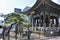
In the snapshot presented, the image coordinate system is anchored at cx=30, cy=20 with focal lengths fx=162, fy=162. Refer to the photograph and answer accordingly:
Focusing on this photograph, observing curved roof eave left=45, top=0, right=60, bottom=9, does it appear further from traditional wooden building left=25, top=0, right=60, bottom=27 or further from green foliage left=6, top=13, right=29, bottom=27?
green foliage left=6, top=13, right=29, bottom=27

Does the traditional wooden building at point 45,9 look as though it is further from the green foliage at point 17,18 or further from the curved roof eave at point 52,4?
the green foliage at point 17,18

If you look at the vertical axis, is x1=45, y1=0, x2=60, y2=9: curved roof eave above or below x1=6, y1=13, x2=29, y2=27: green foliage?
above

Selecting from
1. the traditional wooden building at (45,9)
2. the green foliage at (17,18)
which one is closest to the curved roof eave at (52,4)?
the traditional wooden building at (45,9)

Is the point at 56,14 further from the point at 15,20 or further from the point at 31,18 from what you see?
the point at 15,20

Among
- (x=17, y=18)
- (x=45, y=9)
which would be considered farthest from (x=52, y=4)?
(x=17, y=18)

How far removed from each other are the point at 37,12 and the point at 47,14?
69.1 inches

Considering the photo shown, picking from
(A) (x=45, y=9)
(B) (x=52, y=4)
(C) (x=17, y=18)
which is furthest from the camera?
(A) (x=45, y=9)

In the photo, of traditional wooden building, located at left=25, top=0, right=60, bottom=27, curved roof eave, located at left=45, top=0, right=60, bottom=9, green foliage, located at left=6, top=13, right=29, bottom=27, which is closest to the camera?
green foliage, located at left=6, top=13, right=29, bottom=27

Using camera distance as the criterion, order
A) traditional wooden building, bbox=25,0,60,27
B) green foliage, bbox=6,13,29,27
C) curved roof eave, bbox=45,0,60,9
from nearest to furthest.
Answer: green foliage, bbox=6,13,29,27, curved roof eave, bbox=45,0,60,9, traditional wooden building, bbox=25,0,60,27

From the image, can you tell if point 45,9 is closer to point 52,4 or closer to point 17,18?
point 52,4

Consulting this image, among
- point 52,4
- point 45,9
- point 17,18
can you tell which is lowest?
point 17,18

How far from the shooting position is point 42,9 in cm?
1661

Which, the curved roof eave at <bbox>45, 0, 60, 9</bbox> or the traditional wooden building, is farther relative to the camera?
the traditional wooden building

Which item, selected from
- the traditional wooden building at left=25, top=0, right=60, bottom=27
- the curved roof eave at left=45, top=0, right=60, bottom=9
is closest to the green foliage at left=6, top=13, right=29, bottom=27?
the traditional wooden building at left=25, top=0, right=60, bottom=27
